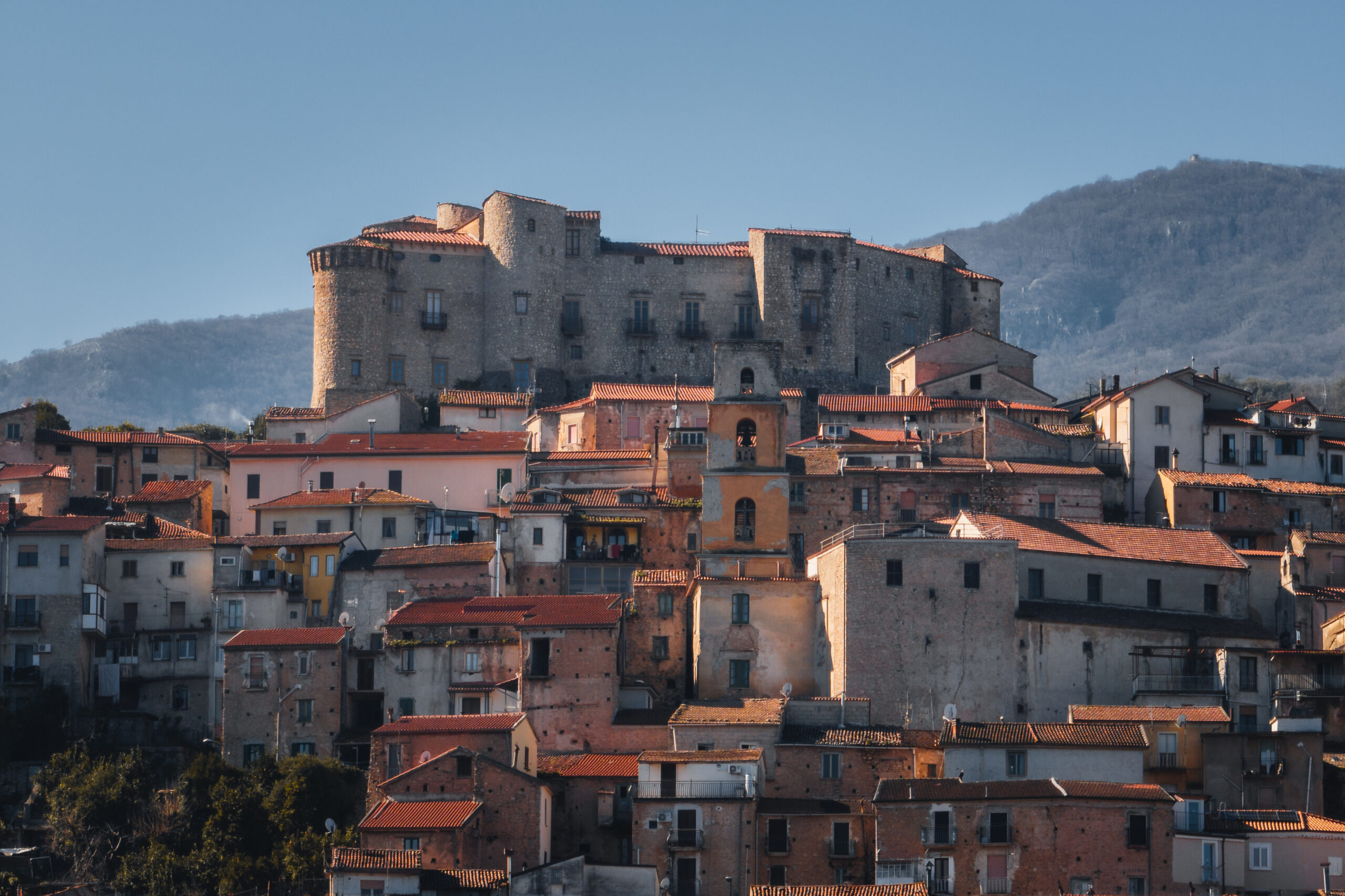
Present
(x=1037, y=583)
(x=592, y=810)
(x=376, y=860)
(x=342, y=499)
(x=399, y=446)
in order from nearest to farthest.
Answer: (x=376, y=860) < (x=592, y=810) < (x=1037, y=583) < (x=342, y=499) < (x=399, y=446)

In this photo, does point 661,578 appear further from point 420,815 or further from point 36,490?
point 36,490

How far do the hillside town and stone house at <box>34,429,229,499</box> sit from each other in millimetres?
153

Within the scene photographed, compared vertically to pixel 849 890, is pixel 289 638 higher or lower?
higher

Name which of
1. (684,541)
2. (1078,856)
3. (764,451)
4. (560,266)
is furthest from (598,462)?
(1078,856)

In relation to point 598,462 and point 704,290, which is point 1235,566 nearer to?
point 598,462

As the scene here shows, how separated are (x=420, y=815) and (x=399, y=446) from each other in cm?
2323

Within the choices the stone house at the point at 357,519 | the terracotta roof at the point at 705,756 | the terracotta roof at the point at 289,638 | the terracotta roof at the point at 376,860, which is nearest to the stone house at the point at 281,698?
the terracotta roof at the point at 289,638

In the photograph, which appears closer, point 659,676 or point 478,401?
point 659,676

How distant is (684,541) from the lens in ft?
194

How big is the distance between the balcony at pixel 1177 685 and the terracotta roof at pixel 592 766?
13.2 m

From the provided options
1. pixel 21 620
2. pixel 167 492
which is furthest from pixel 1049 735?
pixel 167 492

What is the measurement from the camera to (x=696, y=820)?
44469 millimetres

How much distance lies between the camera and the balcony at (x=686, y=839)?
145ft

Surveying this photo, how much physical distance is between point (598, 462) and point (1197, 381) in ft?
68.5
